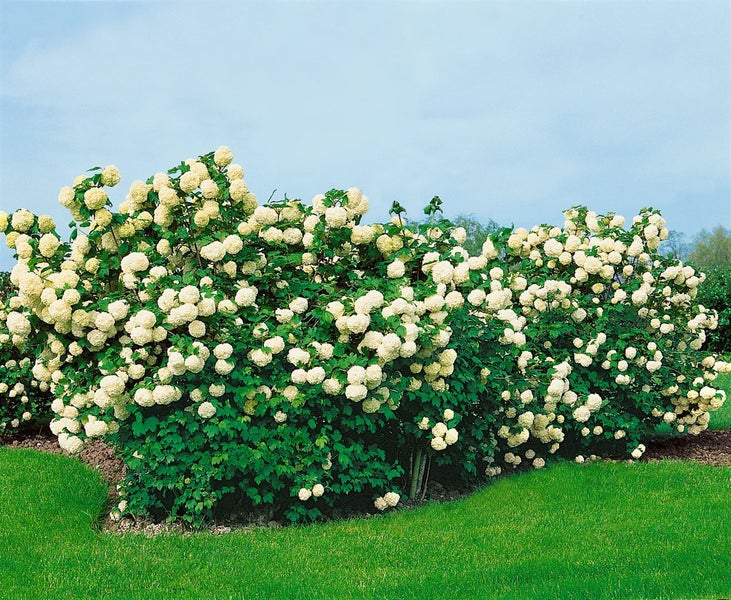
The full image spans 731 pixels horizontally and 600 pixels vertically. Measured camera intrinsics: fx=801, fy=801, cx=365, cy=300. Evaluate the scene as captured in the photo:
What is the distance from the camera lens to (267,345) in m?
6.03

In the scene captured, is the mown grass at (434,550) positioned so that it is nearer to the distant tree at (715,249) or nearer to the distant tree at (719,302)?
the distant tree at (719,302)

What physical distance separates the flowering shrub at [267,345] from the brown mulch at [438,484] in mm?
810

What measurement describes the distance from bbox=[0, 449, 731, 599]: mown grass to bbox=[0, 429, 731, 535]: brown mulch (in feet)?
1.32

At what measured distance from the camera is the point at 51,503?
7234 millimetres

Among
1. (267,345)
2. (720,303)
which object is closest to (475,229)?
(720,303)

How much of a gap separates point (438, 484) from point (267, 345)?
2.62m

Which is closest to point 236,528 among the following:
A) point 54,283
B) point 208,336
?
point 208,336

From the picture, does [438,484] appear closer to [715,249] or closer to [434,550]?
[434,550]

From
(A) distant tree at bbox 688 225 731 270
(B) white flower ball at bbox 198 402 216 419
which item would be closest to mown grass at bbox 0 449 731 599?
(B) white flower ball at bbox 198 402 216 419

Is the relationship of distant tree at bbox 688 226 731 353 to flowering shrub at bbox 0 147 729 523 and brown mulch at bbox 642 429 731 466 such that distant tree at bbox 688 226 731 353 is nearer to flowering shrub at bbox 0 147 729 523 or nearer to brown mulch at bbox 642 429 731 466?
brown mulch at bbox 642 429 731 466

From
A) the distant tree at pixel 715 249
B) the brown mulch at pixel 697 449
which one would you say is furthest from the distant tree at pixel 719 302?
the distant tree at pixel 715 249

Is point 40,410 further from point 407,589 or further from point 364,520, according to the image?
point 407,589

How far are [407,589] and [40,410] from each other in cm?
775

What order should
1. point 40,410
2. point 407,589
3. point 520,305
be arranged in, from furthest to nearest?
point 40,410 < point 520,305 < point 407,589
